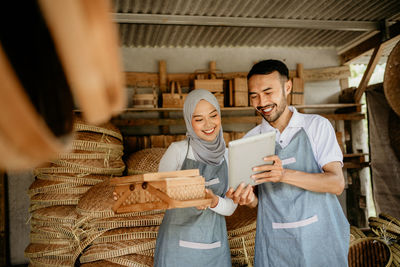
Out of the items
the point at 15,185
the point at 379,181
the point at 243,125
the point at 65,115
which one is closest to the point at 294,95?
the point at 243,125

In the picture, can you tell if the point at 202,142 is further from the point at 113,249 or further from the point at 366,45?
the point at 366,45

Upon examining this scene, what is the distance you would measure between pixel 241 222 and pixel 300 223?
143cm

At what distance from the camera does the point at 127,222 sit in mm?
3250

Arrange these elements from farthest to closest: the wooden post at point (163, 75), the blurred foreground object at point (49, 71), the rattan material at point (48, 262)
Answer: the wooden post at point (163, 75)
the rattan material at point (48, 262)
the blurred foreground object at point (49, 71)

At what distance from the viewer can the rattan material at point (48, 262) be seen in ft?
11.2

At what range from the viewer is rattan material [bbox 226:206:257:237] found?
130 inches

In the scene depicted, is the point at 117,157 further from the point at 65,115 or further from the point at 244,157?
the point at 65,115

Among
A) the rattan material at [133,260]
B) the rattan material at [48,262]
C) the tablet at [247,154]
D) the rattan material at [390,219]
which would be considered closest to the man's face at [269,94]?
the tablet at [247,154]

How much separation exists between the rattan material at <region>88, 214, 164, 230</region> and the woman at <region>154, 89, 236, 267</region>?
950 mm

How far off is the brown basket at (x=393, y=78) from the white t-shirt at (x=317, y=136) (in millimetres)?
2041

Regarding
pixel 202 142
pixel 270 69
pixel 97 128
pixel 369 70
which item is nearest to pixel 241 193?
pixel 202 142

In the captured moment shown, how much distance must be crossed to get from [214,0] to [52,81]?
4.06 m

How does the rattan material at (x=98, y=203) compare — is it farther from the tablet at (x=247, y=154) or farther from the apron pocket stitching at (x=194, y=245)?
the tablet at (x=247, y=154)

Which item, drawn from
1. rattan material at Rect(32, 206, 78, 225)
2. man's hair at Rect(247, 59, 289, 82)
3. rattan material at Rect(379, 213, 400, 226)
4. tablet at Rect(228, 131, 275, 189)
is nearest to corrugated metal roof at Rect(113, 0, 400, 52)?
man's hair at Rect(247, 59, 289, 82)
